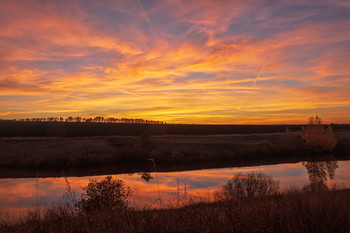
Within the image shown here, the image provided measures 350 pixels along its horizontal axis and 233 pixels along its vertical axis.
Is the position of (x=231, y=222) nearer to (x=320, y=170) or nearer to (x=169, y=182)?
(x=169, y=182)

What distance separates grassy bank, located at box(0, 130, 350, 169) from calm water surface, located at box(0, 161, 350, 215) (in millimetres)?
9313

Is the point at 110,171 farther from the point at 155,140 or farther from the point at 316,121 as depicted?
the point at 316,121

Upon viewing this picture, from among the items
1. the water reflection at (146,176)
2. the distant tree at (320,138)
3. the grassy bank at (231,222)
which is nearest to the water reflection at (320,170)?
the distant tree at (320,138)

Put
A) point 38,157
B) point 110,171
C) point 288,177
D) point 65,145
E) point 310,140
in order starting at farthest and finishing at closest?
point 310,140 < point 65,145 < point 38,157 < point 110,171 < point 288,177

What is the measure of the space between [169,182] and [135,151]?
19.8 metres

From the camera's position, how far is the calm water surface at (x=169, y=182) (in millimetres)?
32500

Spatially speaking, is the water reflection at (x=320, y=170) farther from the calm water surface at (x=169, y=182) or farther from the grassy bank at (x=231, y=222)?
the grassy bank at (x=231, y=222)

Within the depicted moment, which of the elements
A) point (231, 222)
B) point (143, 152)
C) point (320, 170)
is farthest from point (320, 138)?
point (231, 222)

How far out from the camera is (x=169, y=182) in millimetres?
41094

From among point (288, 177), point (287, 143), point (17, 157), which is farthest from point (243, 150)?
point (17, 157)

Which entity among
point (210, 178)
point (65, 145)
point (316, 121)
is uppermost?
point (316, 121)

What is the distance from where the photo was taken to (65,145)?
6125cm

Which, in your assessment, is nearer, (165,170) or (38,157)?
(165,170)

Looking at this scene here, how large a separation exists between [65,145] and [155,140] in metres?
21.6
